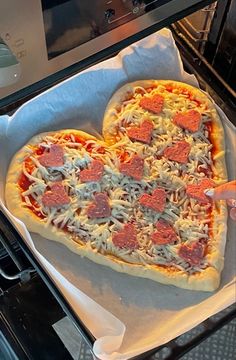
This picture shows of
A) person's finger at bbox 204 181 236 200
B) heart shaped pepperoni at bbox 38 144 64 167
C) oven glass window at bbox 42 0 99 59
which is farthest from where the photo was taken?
heart shaped pepperoni at bbox 38 144 64 167

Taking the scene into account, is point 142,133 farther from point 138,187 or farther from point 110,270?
point 110,270

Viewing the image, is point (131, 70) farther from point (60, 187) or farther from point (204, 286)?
point (204, 286)

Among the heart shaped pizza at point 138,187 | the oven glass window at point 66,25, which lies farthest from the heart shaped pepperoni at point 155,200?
the oven glass window at point 66,25

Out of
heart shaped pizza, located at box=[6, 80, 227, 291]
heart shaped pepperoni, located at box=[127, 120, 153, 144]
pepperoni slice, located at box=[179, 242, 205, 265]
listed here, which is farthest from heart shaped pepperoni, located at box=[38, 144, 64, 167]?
pepperoni slice, located at box=[179, 242, 205, 265]

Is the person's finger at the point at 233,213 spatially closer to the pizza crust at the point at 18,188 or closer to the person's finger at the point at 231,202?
the person's finger at the point at 231,202

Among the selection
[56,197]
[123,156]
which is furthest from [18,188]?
[123,156]

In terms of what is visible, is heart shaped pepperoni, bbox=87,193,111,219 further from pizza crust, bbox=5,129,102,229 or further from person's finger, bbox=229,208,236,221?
person's finger, bbox=229,208,236,221

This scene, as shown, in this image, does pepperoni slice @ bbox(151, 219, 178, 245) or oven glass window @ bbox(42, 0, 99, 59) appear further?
pepperoni slice @ bbox(151, 219, 178, 245)

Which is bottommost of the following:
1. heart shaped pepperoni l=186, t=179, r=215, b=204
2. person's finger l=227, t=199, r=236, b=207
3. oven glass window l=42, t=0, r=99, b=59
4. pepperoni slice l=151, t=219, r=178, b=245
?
person's finger l=227, t=199, r=236, b=207
